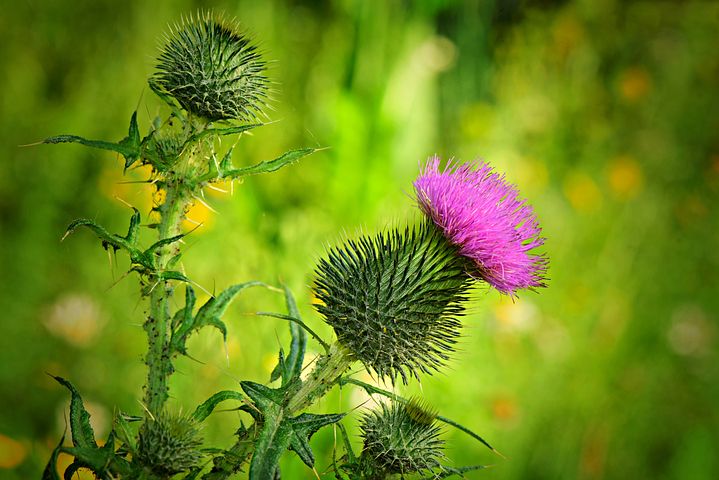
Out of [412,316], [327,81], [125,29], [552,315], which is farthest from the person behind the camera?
[327,81]

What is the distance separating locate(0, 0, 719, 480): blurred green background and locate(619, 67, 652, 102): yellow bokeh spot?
22mm

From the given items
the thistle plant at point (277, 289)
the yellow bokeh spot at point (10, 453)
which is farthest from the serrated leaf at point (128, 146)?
the yellow bokeh spot at point (10, 453)

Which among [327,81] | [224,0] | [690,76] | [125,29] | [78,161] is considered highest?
[690,76]

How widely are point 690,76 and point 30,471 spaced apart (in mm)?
5438

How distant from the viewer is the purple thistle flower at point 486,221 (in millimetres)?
1683

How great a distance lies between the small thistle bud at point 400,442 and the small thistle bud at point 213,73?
30.1 inches

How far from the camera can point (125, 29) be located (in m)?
4.39

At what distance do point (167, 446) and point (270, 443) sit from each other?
0.62 feet

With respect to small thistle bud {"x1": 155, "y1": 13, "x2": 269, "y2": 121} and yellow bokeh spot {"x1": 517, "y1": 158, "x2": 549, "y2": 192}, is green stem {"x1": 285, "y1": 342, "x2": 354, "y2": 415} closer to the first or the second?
small thistle bud {"x1": 155, "y1": 13, "x2": 269, "y2": 121}

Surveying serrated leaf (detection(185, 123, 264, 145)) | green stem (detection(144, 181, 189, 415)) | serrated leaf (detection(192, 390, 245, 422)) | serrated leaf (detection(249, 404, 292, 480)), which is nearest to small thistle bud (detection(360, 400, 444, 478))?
serrated leaf (detection(249, 404, 292, 480))

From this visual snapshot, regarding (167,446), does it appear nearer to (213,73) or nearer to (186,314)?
(186,314)

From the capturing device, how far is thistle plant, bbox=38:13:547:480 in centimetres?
131

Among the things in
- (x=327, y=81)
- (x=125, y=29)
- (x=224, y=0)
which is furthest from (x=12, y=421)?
(x=224, y=0)

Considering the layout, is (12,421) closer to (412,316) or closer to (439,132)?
(412,316)
